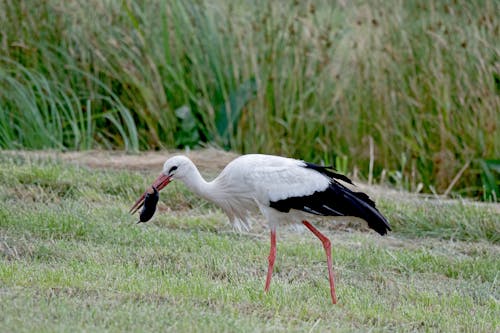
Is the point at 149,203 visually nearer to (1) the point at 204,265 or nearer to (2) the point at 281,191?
(1) the point at 204,265

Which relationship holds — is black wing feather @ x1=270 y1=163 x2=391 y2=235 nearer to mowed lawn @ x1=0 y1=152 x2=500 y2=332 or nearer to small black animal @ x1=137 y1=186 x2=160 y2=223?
mowed lawn @ x1=0 y1=152 x2=500 y2=332

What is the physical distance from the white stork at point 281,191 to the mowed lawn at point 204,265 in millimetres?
336

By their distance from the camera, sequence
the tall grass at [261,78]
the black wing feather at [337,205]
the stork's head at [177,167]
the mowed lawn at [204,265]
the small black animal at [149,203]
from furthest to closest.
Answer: the tall grass at [261,78], the small black animal at [149,203], the stork's head at [177,167], the black wing feather at [337,205], the mowed lawn at [204,265]

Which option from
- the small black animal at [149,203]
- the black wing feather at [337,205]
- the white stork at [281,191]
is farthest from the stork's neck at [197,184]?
the black wing feather at [337,205]

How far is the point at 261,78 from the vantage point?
35.3 feet

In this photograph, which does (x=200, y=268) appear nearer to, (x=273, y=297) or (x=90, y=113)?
(x=273, y=297)

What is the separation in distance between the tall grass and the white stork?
4179 millimetres

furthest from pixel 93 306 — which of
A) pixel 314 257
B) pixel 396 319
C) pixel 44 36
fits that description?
pixel 44 36

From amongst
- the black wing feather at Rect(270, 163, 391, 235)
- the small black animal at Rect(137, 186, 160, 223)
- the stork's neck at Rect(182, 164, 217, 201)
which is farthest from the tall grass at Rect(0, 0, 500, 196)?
the black wing feather at Rect(270, 163, 391, 235)

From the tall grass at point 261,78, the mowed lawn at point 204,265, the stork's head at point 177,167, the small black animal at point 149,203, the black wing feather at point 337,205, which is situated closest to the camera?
the mowed lawn at point 204,265

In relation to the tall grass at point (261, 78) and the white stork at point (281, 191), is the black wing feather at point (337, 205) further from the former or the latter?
the tall grass at point (261, 78)

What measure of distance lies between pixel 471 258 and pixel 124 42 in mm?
4963

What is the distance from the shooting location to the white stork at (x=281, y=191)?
19.5ft

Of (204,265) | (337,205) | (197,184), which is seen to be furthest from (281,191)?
(204,265)
